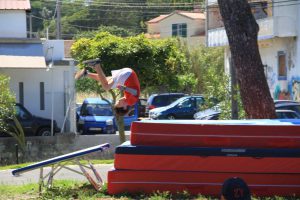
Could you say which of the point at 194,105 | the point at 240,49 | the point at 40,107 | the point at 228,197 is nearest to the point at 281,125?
the point at 228,197

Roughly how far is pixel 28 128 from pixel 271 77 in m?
13.7

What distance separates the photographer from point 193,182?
8.91m

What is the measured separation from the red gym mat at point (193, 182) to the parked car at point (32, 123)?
1601cm

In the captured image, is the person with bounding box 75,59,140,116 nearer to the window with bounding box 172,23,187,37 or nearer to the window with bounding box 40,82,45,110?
the window with bounding box 40,82,45,110

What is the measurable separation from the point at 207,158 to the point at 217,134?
1.18 ft

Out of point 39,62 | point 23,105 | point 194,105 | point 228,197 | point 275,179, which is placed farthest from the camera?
point 194,105

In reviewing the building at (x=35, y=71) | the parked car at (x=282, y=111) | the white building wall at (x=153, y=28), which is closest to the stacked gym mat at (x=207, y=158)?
the parked car at (x=282, y=111)

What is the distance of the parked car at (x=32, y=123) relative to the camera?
24.5 meters

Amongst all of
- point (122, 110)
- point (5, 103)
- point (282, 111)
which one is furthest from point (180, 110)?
point (122, 110)

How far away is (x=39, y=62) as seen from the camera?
2462cm

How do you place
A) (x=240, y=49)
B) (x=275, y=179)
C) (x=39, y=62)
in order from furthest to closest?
(x=39, y=62), (x=240, y=49), (x=275, y=179)

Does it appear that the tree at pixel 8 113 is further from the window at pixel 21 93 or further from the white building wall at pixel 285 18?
the white building wall at pixel 285 18

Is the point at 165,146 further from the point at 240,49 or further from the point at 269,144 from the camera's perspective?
the point at 240,49

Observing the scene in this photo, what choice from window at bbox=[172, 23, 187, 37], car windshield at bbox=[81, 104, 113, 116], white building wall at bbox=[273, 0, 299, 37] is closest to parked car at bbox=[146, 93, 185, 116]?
car windshield at bbox=[81, 104, 113, 116]
